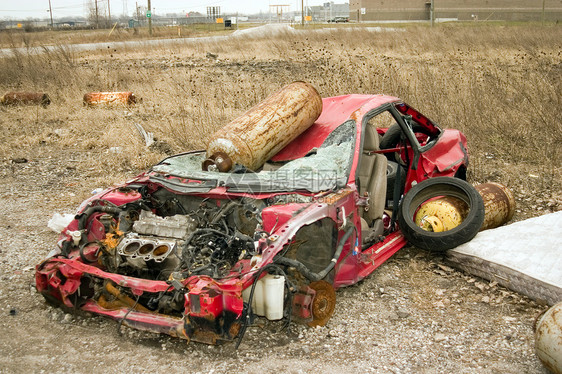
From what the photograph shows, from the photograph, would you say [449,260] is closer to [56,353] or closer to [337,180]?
[337,180]

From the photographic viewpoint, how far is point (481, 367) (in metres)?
3.56


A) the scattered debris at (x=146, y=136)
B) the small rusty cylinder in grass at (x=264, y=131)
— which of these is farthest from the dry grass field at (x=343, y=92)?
the small rusty cylinder in grass at (x=264, y=131)

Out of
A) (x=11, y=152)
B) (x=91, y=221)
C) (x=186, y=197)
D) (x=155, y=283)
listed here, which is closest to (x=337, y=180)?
(x=186, y=197)

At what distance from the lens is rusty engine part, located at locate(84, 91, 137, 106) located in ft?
42.3

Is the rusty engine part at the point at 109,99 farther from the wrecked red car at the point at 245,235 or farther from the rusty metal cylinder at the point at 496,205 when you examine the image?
the rusty metal cylinder at the point at 496,205

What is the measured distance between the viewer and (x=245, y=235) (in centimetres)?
409

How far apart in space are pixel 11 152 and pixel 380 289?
315 inches

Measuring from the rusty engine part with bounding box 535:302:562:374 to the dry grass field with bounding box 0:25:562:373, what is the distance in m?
0.24

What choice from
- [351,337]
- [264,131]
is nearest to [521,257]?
[351,337]

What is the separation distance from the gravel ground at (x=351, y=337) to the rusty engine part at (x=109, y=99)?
8.31m

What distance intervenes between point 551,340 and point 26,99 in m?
13.4

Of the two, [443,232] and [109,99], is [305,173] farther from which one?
A: [109,99]

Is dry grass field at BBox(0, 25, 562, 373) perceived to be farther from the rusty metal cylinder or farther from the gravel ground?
the rusty metal cylinder

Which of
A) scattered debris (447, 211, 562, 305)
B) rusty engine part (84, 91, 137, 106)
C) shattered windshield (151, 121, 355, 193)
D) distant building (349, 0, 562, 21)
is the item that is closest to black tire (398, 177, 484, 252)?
scattered debris (447, 211, 562, 305)
